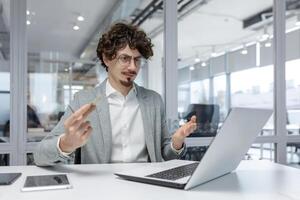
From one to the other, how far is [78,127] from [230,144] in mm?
450

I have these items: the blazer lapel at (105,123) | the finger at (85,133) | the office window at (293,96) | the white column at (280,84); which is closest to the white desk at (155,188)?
the finger at (85,133)

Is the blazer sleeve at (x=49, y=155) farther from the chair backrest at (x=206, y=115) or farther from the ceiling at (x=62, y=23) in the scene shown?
the chair backrest at (x=206, y=115)

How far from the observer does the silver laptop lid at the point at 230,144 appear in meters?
0.78

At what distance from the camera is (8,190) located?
0.80 meters

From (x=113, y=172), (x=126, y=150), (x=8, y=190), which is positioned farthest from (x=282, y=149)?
(x=8, y=190)

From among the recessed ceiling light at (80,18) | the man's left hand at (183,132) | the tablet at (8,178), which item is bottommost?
the tablet at (8,178)

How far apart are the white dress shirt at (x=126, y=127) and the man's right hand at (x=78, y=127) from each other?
367 mm

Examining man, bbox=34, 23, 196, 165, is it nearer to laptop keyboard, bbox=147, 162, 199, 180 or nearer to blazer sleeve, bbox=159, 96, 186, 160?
blazer sleeve, bbox=159, 96, 186, 160

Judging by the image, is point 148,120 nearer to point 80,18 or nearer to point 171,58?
point 171,58

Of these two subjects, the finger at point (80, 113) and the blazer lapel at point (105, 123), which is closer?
the finger at point (80, 113)

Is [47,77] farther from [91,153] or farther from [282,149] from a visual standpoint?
[282,149]

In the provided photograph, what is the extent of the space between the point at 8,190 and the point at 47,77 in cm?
198

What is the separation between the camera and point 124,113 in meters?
1.45

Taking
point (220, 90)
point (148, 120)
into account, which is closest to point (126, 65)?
point (148, 120)
